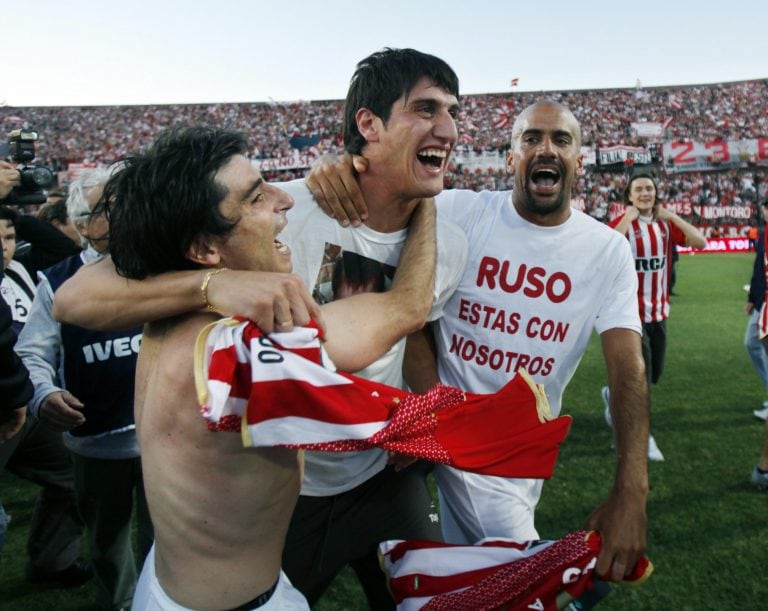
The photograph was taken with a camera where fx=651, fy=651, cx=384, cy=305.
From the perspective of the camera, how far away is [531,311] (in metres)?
2.91

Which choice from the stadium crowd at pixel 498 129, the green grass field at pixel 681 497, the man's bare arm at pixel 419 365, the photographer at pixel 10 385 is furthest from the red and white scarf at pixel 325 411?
the stadium crowd at pixel 498 129

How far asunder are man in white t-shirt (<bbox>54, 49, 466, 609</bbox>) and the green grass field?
1.35m

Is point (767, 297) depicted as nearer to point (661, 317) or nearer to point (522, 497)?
point (661, 317)

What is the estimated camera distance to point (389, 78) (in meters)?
2.54

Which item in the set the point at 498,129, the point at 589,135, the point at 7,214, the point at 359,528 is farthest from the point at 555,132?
the point at 498,129

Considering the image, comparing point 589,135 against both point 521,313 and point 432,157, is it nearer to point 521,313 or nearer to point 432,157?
point 521,313

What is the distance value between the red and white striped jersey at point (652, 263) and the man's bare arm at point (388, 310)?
4749mm

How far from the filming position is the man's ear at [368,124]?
2.57 meters

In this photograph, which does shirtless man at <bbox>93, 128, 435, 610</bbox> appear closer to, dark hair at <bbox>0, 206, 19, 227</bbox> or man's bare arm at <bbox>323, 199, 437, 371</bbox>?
man's bare arm at <bbox>323, 199, 437, 371</bbox>

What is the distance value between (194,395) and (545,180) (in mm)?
1982

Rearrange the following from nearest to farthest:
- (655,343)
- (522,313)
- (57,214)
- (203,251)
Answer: (203,251)
(522,313)
(57,214)
(655,343)

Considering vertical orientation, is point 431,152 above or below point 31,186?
above

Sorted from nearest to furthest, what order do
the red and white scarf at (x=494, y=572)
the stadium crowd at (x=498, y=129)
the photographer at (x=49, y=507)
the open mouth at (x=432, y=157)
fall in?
the red and white scarf at (x=494, y=572) < the open mouth at (x=432, y=157) < the photographer at (x=49, y=507) < the stadium crowd at (x=498, y=129)

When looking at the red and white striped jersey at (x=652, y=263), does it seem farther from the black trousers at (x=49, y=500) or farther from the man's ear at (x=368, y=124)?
the black trousers at (x=49, y=500)
